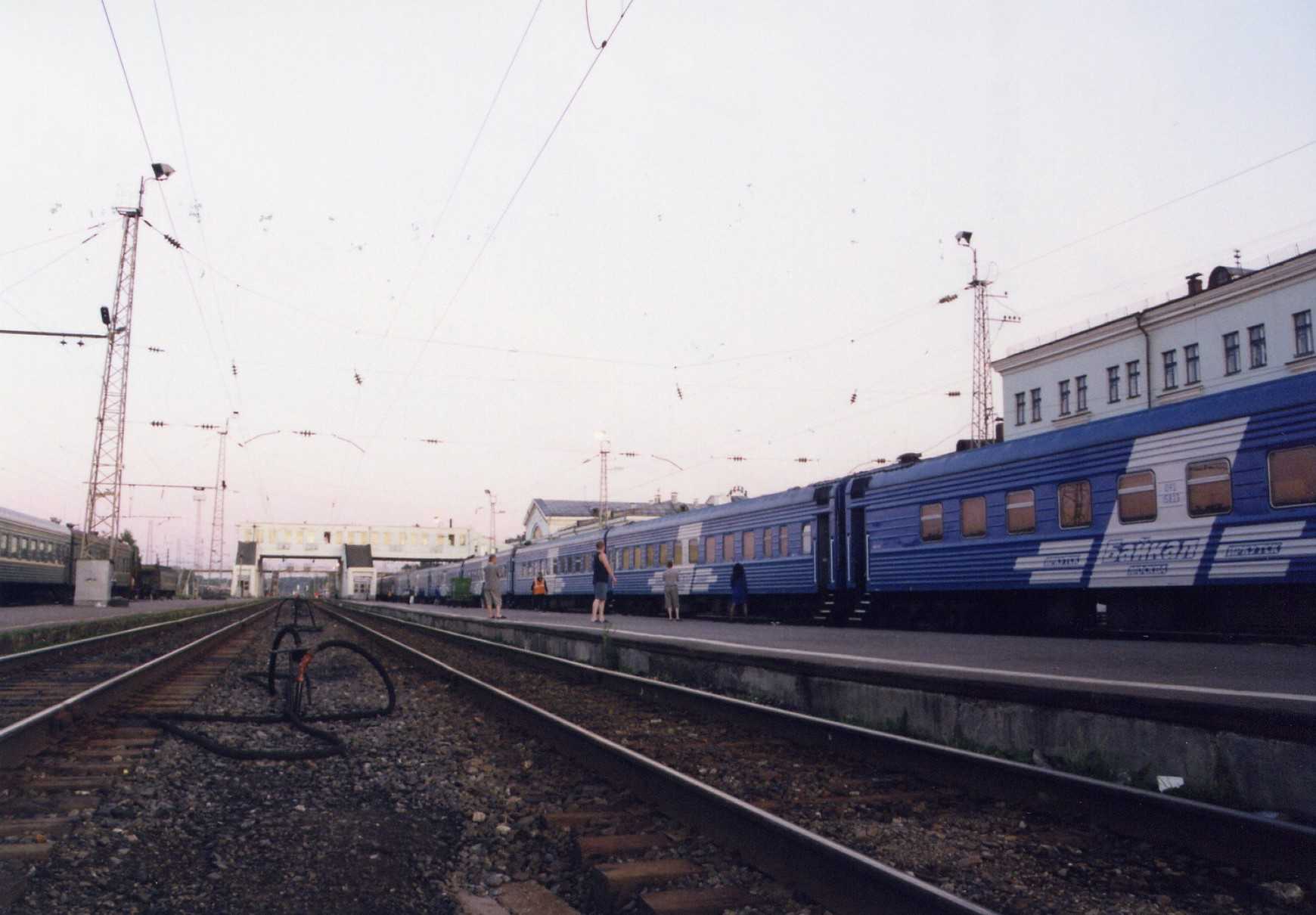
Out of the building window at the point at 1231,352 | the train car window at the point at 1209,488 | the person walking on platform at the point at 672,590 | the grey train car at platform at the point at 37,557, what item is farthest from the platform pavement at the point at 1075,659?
the grey train car at platform at the point at 37,557

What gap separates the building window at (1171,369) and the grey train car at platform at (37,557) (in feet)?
140

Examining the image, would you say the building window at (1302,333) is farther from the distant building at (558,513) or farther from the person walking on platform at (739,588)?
the distant building at (558,513)

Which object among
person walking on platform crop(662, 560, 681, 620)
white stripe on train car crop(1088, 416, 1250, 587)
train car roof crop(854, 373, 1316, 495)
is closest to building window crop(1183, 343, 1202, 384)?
train car roof crop(854, 373, 1316, 495)

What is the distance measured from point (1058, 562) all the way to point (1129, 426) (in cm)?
231

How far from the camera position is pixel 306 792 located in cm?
601

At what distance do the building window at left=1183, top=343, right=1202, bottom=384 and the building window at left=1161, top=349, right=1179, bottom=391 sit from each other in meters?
0.41

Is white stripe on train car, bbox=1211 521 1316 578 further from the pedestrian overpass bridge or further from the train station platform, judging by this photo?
the pedestrian overpass bridge

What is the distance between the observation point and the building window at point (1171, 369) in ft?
129

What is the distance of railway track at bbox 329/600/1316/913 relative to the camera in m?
3.94

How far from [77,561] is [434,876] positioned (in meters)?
35.2

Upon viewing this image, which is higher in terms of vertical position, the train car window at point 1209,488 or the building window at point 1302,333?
the building window at point 1302,333

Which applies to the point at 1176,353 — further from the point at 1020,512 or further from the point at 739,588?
the point at 1020,512

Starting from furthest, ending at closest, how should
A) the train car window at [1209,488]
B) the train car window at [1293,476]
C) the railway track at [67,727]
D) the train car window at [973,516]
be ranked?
1. the train car window at [973,516]
2. the train car window at [1209,488]
3. the train car window at [1293,476]
4. the railway track at [67,727]

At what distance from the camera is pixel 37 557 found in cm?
3919
